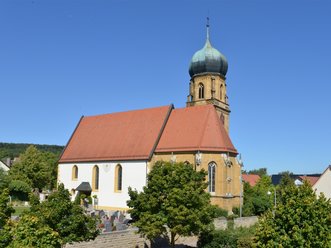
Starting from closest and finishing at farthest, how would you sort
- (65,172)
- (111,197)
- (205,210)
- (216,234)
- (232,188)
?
1. (205,210)
2. (216,234)
3. (232,188)
4. (111,197)
5. (65,172)

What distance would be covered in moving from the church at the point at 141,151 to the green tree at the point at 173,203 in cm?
1525

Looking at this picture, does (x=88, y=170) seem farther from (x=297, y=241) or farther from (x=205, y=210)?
(x=297, y=241)

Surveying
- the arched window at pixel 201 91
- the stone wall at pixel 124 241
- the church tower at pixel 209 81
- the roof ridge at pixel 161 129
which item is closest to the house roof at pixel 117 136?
the roof ridge at pixel 161 129

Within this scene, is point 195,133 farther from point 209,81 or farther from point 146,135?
point 209,81

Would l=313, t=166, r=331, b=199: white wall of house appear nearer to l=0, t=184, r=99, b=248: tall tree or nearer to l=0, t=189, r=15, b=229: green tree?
l=0, t=184, r=99, b=248: tall tree

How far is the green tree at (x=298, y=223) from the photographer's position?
1314 cm

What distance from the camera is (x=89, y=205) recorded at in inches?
1756

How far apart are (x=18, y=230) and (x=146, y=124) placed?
32.0m

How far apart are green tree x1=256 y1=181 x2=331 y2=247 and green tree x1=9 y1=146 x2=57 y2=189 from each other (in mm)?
46279

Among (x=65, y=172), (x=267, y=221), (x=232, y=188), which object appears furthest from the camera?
(x=65, y=172)

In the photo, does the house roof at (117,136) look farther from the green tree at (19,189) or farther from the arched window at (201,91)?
the arched window at (201,91)

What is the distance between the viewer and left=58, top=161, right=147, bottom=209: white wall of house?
41406mm

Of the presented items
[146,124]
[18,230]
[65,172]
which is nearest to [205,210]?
[18,230]

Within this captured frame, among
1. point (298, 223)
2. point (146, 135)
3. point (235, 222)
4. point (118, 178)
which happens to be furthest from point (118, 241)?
point (118, 178)
